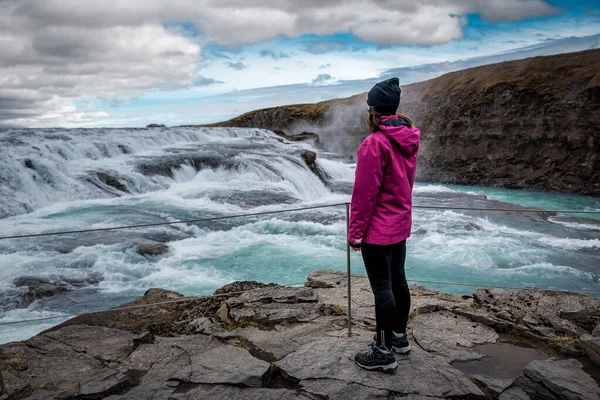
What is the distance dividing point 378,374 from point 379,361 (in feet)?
0.32

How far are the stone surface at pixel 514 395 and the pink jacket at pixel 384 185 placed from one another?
54.5 inches

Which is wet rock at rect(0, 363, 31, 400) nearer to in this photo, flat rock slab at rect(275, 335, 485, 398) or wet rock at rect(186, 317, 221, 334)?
wet rock at rect(186, 317, 221, 334)

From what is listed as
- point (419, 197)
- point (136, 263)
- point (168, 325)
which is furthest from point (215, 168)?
point (168, 325)

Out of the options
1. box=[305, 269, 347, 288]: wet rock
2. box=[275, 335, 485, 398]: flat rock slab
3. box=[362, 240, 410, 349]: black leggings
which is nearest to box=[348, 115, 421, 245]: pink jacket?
box=[362, 240, 410, 349]: black leggings

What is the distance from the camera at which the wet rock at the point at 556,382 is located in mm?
3133

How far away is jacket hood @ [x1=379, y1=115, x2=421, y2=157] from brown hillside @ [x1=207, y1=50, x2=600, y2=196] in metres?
24.9

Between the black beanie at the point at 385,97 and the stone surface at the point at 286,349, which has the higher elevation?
the black beanie at the point at 385,97

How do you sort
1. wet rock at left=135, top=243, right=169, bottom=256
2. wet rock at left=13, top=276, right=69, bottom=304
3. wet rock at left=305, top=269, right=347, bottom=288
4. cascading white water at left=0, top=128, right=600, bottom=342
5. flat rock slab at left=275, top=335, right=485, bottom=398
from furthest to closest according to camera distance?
wet rock at left=135, top=243, right=169, bottom=256 → cascading white water at left=0, top=128, right=600, bottom=342 → wet rock at left=13, top=276, right=69, bottom=304 → wet rock at left=305, top=269, right=347, bottom=288 → flat rock slab at left=275, top=335, right=485, bottom=398

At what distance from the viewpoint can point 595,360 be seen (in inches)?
142

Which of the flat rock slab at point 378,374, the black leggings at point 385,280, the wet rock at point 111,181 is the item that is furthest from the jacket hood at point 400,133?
the wet rock at point 111,181

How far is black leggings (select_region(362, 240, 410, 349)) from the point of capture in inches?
130

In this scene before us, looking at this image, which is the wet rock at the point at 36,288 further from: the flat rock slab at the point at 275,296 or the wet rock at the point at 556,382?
the wet rock at the point at 556,382

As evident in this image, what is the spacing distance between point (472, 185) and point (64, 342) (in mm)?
27323

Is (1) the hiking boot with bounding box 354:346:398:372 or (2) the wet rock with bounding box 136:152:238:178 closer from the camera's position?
(1) the hiking boot with bounding box 354:346:398:372
